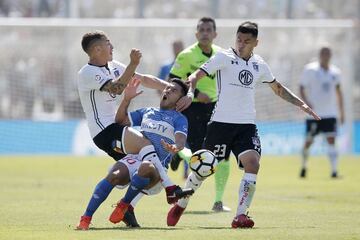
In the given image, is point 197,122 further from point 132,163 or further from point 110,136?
point 132,163

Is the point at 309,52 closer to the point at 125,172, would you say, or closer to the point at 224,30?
the point at 224,30

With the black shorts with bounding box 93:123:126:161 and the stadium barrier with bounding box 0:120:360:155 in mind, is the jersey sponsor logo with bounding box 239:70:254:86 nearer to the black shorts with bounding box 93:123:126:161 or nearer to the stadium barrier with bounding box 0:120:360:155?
the black shorts with bounding box 93:123:126:161

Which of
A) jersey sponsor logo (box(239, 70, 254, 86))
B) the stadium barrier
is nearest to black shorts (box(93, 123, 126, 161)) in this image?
jersey sponsor logo (box(239, 70, 254, 86))

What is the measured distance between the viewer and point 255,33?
1291 centimetres

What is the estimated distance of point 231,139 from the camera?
13086 millimetres

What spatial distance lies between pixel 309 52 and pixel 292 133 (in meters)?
2.60

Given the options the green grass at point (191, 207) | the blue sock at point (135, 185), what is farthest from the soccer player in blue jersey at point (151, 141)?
the green grass at point (191, 207)

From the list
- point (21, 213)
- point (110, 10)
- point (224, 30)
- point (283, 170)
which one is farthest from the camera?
point (110, 10)

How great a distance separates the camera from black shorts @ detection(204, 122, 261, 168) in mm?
12898

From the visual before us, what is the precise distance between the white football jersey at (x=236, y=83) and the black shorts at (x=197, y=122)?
3.54 metres

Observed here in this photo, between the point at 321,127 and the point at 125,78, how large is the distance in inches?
503

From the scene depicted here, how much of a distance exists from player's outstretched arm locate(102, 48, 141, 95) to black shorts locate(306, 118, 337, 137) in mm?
12502

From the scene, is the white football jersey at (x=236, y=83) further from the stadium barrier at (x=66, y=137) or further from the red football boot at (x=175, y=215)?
the stadium barrier at (x=66, y=137)

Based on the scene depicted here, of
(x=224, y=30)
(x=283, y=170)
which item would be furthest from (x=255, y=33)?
(x=224, y=30)
